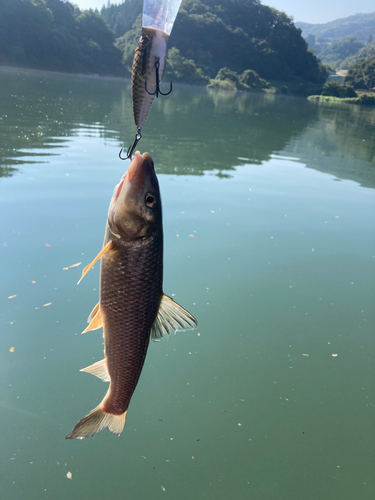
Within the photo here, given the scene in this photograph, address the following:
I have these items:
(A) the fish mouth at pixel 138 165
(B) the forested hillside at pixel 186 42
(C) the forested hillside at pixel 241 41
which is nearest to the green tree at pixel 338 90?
(B) the forested hillside at pixel 186 42

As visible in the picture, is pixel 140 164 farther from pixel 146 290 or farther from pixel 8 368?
pixel 8 368

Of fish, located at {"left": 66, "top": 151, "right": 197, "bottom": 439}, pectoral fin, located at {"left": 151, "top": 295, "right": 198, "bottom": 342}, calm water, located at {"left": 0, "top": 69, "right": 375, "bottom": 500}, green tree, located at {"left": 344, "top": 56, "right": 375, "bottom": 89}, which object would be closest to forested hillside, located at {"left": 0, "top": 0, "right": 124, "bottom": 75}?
Answer: green tree, located at {"left": 344, "top": 56, "right": 375, "bottom": 89}

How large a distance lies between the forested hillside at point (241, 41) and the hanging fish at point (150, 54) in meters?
83.1

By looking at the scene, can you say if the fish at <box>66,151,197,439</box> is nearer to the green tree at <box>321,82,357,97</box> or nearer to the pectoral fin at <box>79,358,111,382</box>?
the pectoral fin at <box>79,358,111,382</box>

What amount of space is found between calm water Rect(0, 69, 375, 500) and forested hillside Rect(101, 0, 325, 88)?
257 ft

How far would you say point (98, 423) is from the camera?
1648 millimetres

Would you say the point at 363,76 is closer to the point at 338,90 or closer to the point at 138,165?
the point at 338,90

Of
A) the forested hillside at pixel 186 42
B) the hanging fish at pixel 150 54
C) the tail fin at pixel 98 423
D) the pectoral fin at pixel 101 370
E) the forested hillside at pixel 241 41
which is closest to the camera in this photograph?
the hanging fish at pixel 150 54

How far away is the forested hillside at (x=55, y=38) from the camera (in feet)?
183

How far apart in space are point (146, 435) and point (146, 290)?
6.70ft

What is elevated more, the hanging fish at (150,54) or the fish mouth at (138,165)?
the hanging fish at (150,54)

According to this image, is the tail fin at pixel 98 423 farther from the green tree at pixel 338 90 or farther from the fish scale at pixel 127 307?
the green tree at pixel 338 90

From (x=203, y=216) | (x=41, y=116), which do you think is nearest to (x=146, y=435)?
(x=203, y=216)

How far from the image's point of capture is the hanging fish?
135cm
